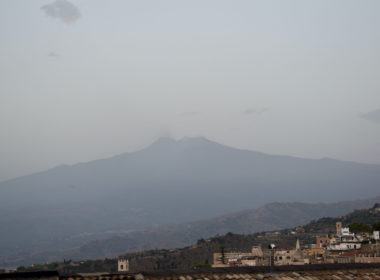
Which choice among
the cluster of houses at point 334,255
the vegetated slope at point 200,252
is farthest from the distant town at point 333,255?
the vegetated slope at point 200,252

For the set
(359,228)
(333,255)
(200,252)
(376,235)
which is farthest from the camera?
(200,252)

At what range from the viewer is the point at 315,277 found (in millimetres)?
20578

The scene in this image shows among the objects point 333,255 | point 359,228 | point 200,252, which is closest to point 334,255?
point 333,255

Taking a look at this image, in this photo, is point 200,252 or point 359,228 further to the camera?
point 200,252

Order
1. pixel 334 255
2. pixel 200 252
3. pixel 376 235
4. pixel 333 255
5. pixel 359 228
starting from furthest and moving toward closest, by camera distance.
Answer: pixel 200 252
pixel 359 228
pixel 376 235
pixel 333 255
pixel 334 255

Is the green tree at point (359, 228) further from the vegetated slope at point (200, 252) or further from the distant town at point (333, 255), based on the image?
the distant town at point (333, 255)

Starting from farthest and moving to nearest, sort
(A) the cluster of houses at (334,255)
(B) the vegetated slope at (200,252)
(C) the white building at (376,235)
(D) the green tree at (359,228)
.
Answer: (B) the vegetated slope at (200,252) → (D) the green tree at (359,228) → (C) the white building at (376,235) → (A) the cluster of houses at (334,255)

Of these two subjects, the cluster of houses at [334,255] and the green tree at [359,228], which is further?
the green tree at [359,228]

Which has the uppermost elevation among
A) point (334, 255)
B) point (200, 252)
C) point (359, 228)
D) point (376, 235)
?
point (359, 228)

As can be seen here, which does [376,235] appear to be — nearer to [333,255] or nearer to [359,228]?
[333,255]

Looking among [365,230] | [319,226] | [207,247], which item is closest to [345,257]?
[365,230]

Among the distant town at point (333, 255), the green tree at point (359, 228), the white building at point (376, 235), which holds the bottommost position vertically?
the distant town at point (333, 255)

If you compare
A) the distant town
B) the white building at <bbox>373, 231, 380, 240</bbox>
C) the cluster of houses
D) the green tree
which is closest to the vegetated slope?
the green tree

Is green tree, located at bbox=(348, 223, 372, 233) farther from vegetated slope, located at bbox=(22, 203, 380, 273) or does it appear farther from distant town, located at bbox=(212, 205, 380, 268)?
distant town, located at bbox=(212, 205, 380, 268)
